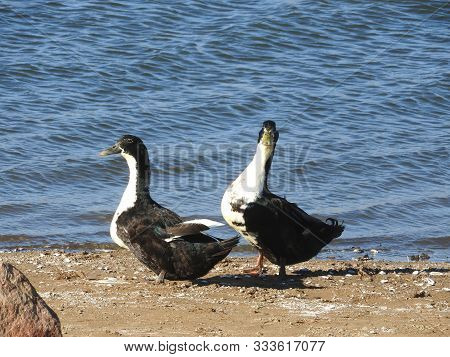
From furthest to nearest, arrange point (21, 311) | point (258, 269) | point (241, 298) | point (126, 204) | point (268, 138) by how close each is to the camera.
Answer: point (258, 269) < point (268, 138) < point (126, 204) < point (241, 298) < point (21, 311)

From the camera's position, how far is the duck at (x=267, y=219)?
9.30m

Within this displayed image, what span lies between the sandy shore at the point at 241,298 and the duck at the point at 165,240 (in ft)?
0.62

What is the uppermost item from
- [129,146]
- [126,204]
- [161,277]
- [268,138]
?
[268,138]

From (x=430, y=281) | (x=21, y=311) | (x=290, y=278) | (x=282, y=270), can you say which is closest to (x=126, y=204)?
(x=282, y=270)

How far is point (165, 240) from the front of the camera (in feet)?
29.3

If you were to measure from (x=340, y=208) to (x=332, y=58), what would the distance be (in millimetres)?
7144

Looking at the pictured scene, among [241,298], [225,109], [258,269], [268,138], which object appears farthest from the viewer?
[225,109]

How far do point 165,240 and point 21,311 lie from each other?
3.37 m

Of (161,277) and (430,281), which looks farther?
(430,281)

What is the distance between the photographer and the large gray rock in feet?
18.4

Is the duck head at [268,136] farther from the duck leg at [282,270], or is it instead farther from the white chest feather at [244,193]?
the duck leg at [282,270]

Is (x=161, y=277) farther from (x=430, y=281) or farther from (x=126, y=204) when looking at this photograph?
(x=430, y=281)

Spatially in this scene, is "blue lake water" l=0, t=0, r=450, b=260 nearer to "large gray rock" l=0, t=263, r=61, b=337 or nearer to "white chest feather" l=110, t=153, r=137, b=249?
"white chest feather" l=110, t=153, r=137, b=249

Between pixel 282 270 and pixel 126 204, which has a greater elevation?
pixel 126 204
